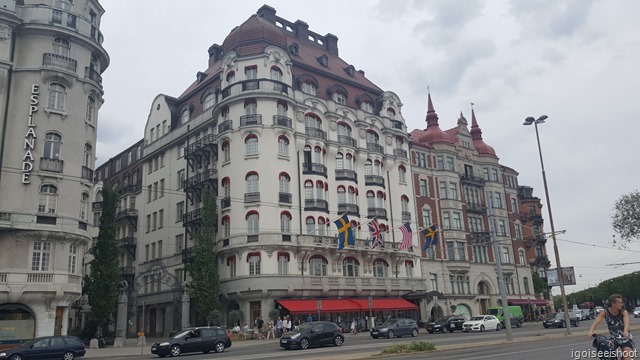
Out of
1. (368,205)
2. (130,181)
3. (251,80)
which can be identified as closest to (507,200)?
(368,205)

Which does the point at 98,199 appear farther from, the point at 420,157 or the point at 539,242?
the point at 539,242

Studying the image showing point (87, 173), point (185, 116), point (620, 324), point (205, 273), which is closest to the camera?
point (620, 324)

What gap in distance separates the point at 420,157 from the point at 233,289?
31.0 meters

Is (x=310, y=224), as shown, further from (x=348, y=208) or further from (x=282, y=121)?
(x=282, y=121)

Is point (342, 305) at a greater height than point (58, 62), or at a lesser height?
lesser

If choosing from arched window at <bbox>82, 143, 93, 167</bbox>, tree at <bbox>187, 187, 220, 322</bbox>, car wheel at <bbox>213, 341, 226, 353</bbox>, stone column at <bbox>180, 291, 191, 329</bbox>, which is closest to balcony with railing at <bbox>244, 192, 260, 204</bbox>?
tree at <bbox>187, 187, 220, 322</bbox>

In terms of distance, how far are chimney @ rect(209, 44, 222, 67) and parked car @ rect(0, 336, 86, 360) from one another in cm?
4128

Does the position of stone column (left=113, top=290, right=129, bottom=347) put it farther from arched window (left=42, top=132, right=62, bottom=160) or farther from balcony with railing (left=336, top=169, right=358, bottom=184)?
balcony with railing (left=336, top=169, right=358, bottom=184)

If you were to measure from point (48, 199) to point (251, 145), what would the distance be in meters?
18.2

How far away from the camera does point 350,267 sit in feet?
171

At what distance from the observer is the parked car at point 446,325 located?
46.3 metres

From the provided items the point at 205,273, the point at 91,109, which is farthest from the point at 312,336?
the point at 91,109

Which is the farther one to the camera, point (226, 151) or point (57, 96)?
point (226, 151)

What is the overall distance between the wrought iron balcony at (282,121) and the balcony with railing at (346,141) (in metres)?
7.23
